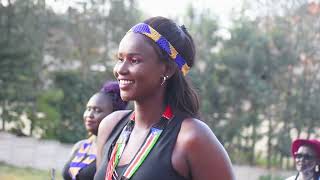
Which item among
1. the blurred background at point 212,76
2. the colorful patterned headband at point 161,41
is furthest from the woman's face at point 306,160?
the blurred background at point 212,76

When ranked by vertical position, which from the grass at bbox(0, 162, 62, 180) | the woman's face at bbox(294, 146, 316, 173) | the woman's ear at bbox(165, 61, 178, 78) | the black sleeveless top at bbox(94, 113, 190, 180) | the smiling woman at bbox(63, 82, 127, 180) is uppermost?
the woman's ear at bbox(165, 61, 178, 78)

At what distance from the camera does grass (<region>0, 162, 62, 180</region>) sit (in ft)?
35.8

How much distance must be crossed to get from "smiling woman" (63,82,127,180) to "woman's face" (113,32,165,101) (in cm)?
196

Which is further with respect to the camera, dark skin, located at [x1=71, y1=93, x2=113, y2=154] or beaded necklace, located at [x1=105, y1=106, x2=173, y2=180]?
dark skin, located at [x1=71, y1=93, x2=113, y2=154]

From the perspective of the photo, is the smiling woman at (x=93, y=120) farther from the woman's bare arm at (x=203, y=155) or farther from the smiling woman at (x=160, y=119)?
the woman's bare arm at (x=203, y=155)

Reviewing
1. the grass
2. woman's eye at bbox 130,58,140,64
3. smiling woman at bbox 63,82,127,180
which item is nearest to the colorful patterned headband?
woman's eye at bbox 130,58,140,64

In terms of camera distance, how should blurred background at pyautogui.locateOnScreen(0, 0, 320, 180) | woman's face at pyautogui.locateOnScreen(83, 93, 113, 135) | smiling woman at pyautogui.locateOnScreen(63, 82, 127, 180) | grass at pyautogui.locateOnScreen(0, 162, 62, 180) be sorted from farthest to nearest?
blurred background at pyautogui.locateOnScreen(0, 0, 320, 180)
grass at pyautogui.locateOnScreen(0, 162, 62, 180)
woman's face at pyautogui.locateOnScreen(83, 93, 113, 135)
smiling woman at pyautogui.locateOnScreen(63, 82, 127, 180)

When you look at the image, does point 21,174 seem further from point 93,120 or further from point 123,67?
point 123,67

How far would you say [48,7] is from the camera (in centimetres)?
1514

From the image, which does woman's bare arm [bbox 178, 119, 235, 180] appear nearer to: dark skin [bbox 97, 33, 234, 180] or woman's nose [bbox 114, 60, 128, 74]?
dark skin [bbox 97, 33, 234, 180]

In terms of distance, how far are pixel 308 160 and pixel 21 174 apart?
7226mm

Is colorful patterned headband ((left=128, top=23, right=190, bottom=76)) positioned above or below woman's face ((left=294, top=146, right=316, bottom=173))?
above

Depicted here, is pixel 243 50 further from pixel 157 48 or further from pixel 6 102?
pixel 157 48

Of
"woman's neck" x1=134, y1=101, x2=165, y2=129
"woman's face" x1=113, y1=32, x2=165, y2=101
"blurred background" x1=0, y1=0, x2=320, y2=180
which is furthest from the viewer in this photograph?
"blurred background" x1=0, y1=0, x2=320, y2=180
